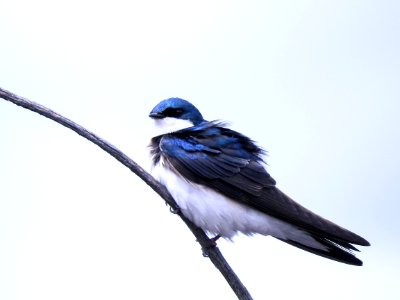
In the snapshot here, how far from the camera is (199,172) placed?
11.0ft

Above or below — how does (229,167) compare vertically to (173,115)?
below

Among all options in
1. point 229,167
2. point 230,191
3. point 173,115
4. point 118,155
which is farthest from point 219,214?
point 118,155

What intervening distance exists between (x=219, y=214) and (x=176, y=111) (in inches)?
28.1

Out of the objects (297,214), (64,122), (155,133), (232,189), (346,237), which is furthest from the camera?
(155,133)

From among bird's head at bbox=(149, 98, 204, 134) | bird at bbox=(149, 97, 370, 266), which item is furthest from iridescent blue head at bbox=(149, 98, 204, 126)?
bird at bbox=(149, 97, 370, 266)

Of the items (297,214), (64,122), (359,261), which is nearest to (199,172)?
(297,214)

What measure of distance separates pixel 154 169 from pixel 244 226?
1.58 ft

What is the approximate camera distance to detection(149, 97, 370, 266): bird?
10.1ft

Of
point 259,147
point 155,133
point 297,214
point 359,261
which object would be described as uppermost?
point 155,133

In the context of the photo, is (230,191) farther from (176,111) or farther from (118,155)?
(118,155)

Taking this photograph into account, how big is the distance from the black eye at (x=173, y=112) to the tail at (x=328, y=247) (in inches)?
35.0

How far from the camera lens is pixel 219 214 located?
3.23 m

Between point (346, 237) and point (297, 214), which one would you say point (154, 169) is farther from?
point (346, 237)

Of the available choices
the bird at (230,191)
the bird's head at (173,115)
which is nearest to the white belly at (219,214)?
the bird at (230,191)
